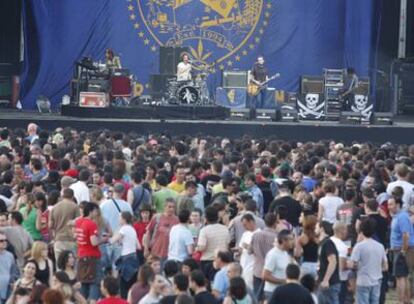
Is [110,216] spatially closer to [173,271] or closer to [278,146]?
[173,271]

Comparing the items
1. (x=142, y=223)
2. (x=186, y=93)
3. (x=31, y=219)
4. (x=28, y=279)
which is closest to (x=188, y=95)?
(x=186, y=93)

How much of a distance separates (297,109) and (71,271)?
21.2 metres

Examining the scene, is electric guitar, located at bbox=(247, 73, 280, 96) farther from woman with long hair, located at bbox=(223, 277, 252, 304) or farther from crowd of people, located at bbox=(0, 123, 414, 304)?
woman with long hair, located at bbox=(223, 277, 252, 304)

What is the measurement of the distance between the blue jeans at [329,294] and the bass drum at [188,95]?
750 inches

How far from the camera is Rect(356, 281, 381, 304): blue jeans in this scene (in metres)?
15.8

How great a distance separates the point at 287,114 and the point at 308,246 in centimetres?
1973

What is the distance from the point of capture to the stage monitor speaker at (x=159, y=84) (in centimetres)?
3503

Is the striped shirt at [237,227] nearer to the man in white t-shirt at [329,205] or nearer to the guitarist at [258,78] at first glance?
the man in white t-shirt at [329,205]

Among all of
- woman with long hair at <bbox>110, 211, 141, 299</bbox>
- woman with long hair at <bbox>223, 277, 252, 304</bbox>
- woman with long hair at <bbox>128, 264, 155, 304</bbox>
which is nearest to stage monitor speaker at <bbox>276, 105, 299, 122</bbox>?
woman with long hair at <bbox>110, 211, 141, 299</bbox>

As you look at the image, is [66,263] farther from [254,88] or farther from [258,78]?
[258,78]

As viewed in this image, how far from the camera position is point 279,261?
1433cm

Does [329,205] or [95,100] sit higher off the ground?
[95,100]

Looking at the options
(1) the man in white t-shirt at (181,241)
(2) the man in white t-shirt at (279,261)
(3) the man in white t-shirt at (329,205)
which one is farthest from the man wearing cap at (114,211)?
(2) the man in white t-shirt at (279,261)

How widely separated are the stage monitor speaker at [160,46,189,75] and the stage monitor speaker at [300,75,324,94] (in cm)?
284
